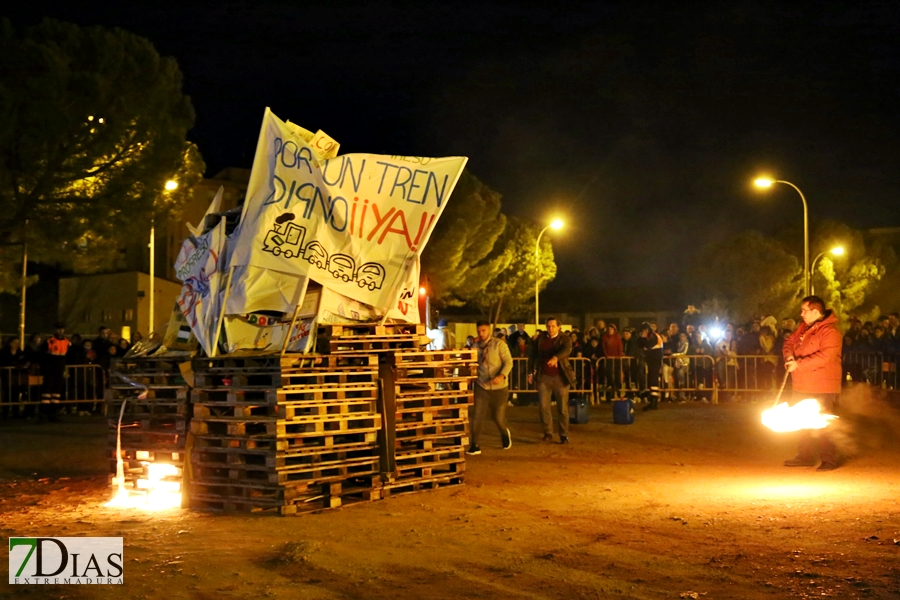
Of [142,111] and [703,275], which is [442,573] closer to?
[142,111]

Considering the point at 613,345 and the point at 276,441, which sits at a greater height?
the point at 613,345

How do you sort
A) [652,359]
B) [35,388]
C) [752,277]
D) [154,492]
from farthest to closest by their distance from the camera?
[752,277], [35,388], [652,359], [154,492]

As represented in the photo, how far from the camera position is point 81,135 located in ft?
75.6

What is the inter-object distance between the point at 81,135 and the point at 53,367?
624cm

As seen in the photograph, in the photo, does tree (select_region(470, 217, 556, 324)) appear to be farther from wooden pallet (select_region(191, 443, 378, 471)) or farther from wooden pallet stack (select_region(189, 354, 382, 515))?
wooden pallet (select_region(191, 443, 378, 471))

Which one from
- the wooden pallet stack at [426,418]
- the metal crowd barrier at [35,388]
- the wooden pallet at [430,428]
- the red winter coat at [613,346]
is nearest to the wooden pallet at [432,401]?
the wooden pallet stack at [426,418]

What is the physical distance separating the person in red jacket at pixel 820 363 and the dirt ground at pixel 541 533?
0.44m

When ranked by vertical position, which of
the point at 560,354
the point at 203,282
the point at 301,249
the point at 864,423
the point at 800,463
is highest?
the point at 301,249

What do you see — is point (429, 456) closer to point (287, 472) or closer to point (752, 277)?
point (287, 472)

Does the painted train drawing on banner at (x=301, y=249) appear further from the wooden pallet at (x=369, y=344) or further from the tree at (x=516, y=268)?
the tree at (x=516, y=268)

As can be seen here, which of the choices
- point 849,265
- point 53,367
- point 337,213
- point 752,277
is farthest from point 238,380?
point 849,265

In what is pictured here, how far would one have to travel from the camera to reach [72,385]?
21.7 m

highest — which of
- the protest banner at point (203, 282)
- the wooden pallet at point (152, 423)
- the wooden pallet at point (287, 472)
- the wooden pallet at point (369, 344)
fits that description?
the protest banner at point (203, 282)

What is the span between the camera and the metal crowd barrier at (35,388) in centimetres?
2056
